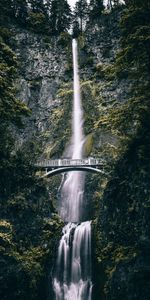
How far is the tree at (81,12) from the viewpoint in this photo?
72.8 meters

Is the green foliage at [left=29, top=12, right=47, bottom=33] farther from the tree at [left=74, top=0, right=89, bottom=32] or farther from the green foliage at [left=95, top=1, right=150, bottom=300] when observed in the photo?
the green foliage at [left=95, top=1, right=150, bottom=300]

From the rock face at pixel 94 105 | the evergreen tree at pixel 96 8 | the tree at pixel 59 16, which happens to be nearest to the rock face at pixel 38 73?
the rock face at pixel 94 105

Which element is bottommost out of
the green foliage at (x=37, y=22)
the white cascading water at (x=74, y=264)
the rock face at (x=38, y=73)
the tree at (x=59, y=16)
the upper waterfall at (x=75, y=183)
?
the white cascading water at (x=74, y=264)

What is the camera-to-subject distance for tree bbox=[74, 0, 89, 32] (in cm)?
7275

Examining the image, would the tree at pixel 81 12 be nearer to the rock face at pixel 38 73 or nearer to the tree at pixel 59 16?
the tree at pixel 59 16

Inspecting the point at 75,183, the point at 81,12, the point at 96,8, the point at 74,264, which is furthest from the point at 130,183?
the point at 81,12

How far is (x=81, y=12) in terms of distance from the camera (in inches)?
2884

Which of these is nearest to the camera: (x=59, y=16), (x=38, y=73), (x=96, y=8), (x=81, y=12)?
(x=38, y=73)

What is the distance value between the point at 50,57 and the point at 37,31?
564 cm

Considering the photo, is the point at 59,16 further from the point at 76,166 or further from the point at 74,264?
the point at 74,264

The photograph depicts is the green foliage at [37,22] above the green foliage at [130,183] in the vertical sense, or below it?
above

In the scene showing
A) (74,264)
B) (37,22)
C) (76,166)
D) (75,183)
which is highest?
(37,22)

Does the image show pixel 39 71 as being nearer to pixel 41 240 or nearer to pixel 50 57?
pixel 50 57

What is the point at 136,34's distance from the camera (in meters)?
26.7
